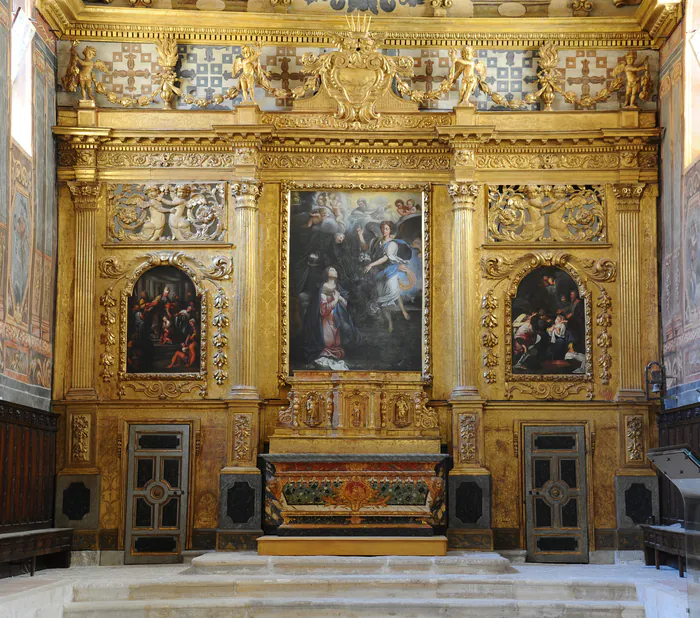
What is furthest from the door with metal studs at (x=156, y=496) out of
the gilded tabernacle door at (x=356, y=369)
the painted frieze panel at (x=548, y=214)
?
the painted frieze panel at (x=548, y=214)

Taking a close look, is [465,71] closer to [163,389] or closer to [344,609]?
[163,389]

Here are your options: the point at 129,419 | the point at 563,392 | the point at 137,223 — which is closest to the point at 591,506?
the point at 563,392

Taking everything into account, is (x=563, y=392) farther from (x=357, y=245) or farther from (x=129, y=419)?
(x=129, y=419)

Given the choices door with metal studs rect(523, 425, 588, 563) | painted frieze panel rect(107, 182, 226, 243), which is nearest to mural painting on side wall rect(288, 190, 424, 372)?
painted frieze panel rect(107, 182, 226, 243)

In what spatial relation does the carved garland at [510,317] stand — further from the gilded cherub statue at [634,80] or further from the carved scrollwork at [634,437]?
the gilded cherub statue at [634,80]

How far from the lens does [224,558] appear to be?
640 inches

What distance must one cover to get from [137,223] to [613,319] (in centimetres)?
789

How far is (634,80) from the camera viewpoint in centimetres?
1906

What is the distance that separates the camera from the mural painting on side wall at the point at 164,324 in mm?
18703

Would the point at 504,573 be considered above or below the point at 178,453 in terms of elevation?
below

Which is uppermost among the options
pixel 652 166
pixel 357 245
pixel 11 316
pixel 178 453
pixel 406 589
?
pixel 652 166

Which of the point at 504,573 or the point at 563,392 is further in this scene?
the point at 563,392

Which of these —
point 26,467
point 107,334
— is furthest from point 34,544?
point 107,334

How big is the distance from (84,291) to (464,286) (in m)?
6.11
